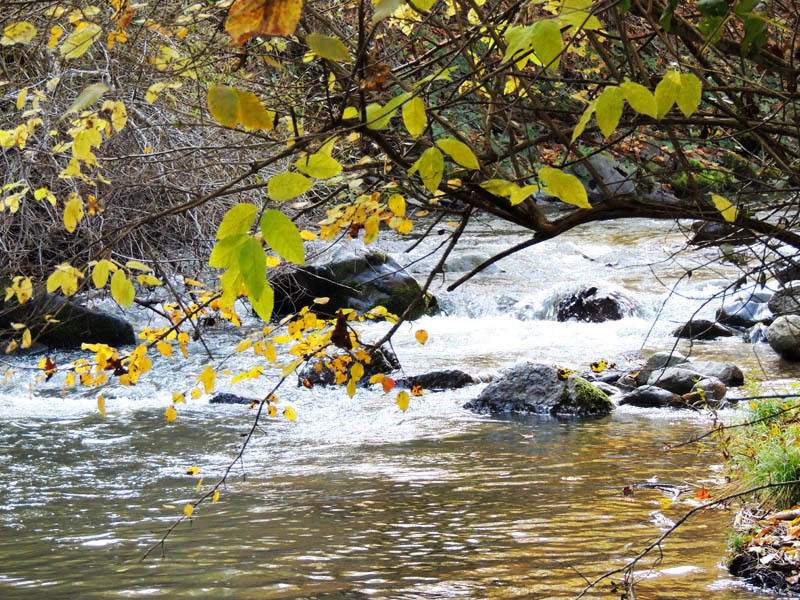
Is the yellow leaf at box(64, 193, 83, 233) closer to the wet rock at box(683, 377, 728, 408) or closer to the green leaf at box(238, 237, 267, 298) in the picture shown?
the green leaf at box(238, 237, 267, 298)

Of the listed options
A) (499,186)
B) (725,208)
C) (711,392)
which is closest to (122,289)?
(499,186)

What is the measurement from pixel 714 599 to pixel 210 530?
108 inches

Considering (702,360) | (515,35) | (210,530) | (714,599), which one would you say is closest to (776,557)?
(714,599)

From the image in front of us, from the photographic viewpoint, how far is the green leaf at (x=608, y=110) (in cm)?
157

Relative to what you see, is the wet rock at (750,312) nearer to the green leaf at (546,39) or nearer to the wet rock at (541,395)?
the wet rock at (541,395)

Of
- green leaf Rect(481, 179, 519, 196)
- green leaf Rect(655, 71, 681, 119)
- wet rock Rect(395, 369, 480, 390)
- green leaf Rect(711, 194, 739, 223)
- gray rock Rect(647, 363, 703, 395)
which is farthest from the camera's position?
wet rock Rect(395, 369, 480, 390)

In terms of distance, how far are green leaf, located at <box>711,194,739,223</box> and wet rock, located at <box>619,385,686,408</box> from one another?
6.49 m

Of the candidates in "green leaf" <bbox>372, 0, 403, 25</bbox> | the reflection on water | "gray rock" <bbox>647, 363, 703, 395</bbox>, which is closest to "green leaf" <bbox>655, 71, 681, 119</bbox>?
"green leaf" <bbox>372, 0, 403, 25</bbox>

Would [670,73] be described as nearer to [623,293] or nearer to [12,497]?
[12,497]

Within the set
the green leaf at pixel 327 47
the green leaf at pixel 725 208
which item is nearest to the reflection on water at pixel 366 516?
the green leaf at pixel 725 208

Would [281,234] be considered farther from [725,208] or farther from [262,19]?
[725,208]

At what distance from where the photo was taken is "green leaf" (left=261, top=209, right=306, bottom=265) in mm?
1350

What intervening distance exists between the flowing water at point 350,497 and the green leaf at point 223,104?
1735 millimetres

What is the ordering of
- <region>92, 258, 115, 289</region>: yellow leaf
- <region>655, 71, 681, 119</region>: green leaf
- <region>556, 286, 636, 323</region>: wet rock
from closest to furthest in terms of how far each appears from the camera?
<region>655, 71, 681, 119</region>: green leaf → <region>92, 258, 115, 289</region>: yellow leaf → <region>556, 286, 636, 323</region>: wet rock
